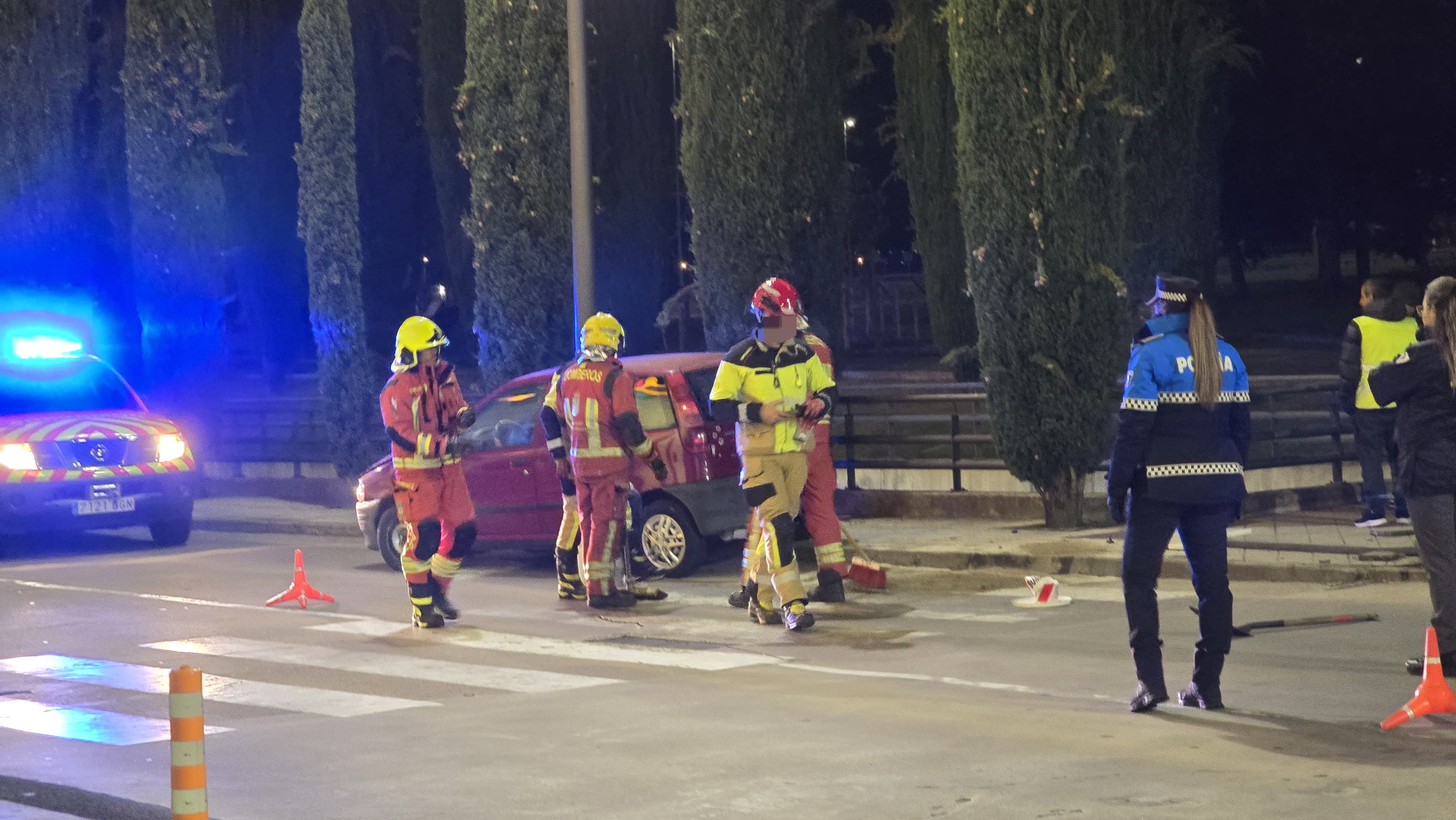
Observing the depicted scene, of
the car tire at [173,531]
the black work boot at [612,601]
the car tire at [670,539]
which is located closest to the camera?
the black work boot at [612,601]

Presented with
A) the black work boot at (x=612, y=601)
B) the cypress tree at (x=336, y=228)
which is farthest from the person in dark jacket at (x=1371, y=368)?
the cypress tree at (x=336, y=228)

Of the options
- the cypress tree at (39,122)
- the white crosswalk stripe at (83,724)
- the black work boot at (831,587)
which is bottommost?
the white crosswalk stripe at (83,724)

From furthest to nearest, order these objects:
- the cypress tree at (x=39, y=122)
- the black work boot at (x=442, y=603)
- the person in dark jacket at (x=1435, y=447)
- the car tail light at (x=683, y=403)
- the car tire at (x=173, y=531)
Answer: the cypress tree at (x=39, y=122)
the car tire at (x=173, y=531)
the car tail light at (x=683, y=403)
the black work boot at (x=442, y=603)
the person in dark jacket at (x=1435, y=447)

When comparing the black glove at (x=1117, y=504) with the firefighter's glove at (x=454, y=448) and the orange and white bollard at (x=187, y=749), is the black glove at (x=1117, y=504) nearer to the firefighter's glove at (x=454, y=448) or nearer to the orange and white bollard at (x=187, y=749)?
the orange and white bollard at (x=187, y=749)

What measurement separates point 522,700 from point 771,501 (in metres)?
2.69

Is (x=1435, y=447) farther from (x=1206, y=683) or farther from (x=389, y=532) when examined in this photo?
(x=389, y=532)

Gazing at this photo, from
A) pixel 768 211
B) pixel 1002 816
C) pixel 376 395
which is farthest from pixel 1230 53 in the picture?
pixel 1002 816

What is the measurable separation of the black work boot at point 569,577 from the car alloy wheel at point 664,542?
115 centimetres

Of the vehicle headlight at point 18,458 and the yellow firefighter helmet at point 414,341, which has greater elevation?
the yellow firefighter helmet at point 414,341

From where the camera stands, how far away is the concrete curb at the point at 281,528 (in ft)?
60.7

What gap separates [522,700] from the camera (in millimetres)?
8719

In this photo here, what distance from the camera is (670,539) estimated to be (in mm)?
13820

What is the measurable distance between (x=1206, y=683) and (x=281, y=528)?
13312 mm

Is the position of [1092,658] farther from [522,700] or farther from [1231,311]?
[1231,311]
